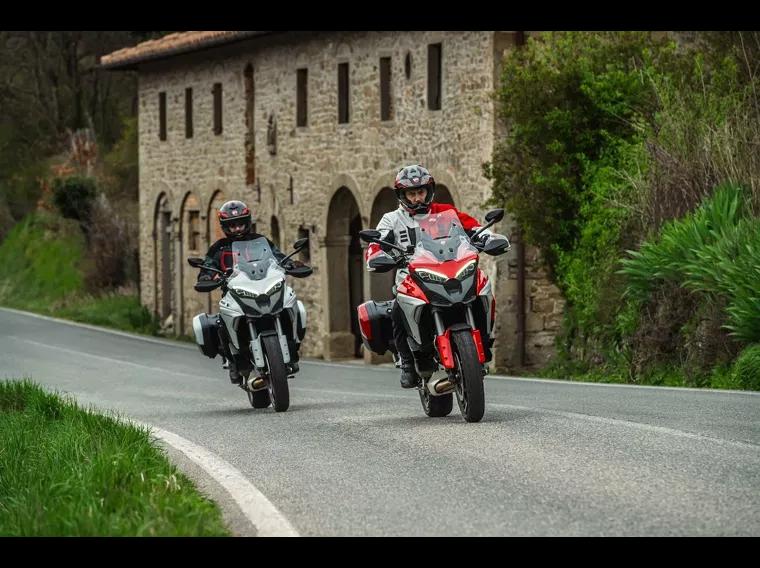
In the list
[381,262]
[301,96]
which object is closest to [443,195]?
[301,96]

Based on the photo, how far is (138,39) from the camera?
58.5 meters

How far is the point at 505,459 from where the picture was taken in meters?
8.78

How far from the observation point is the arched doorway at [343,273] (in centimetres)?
3091

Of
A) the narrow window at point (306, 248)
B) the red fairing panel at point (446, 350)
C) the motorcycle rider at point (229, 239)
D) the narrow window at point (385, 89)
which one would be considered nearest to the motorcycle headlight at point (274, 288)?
the motorcycle rider at point (229, 239)

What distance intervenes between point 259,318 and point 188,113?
26.5 meters

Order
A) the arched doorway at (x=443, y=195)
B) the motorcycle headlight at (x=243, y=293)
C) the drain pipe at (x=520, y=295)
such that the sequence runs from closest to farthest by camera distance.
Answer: the motorcycle headlight at (x=243, y=293)
the drain pipe at (x=520, y=295)
the arched doorway at (x=443, y=195)

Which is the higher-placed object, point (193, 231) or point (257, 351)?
point (193, 231)

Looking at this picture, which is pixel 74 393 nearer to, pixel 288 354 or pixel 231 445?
pixel 288 354

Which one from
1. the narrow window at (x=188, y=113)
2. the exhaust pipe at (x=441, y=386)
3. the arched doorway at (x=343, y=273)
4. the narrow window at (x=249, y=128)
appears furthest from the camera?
the narrow window at (x=188, y=113)

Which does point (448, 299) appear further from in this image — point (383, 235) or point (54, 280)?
point (54, 280)

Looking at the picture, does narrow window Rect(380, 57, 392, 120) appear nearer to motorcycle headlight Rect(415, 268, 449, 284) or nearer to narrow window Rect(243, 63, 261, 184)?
narrow window Rect(243, 63, 261, 184)

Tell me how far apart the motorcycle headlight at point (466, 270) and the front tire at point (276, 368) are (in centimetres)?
260

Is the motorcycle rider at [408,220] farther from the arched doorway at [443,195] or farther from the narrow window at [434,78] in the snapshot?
the narrow window at [434,78]
